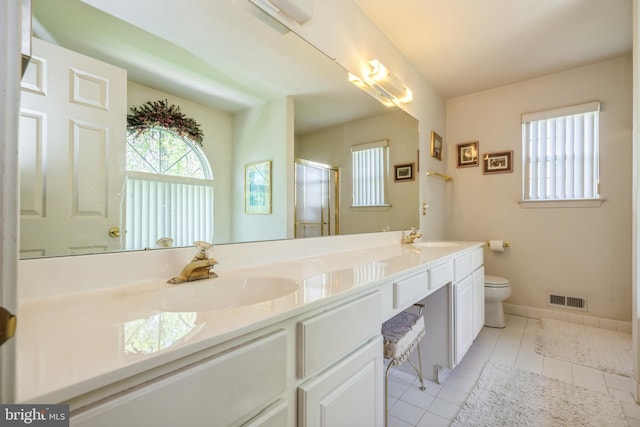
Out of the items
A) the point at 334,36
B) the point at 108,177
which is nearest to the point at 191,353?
the point at 108,177

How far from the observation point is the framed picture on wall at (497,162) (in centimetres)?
288

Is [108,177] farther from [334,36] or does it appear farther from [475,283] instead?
[475,283]

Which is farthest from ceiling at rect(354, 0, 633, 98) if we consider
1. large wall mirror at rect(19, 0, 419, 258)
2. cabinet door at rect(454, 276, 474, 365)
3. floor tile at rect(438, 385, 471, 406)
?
floor tile at rect(438, 385, 471, 406)

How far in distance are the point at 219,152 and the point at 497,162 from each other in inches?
116

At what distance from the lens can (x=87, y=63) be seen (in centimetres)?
80

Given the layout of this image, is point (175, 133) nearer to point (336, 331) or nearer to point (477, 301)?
point (336, 331)

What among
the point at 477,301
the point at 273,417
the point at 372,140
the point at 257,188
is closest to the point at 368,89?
the point at 372,140

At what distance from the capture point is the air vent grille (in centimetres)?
257

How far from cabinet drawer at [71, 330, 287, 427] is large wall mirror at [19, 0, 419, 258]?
58 cm

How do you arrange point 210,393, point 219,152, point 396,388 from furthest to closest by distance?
point 396,388, point 219,152, point 210,393

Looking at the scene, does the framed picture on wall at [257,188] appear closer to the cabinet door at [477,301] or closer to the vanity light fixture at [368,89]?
the vanity light fixture at [368,89]

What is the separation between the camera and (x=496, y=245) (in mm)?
2900

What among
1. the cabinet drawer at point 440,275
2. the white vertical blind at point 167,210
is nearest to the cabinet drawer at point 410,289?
the cabinet drawer at point 440,275

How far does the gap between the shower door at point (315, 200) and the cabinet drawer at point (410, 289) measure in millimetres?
555
